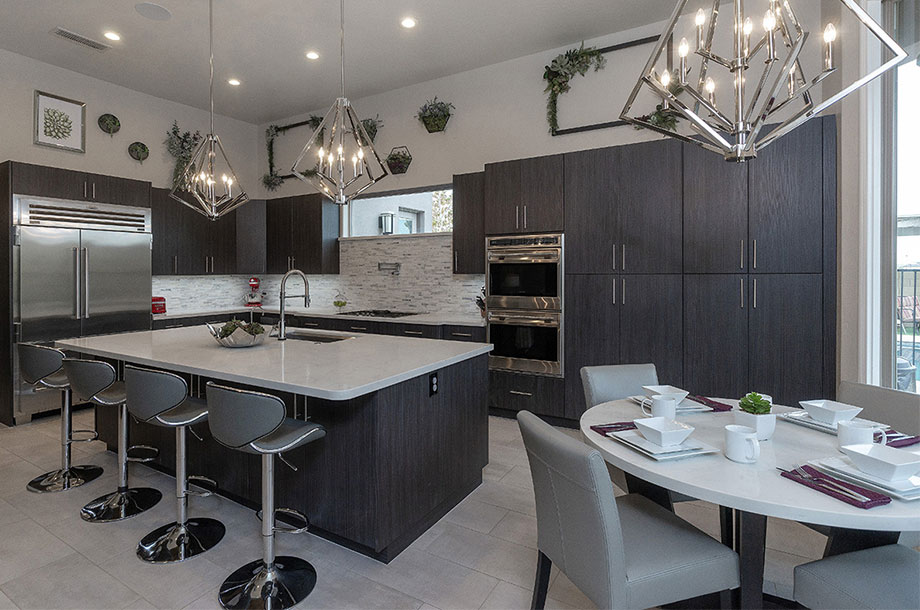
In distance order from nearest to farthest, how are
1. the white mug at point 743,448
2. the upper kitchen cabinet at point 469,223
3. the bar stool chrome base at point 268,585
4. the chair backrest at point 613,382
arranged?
the white mug at point 743,448, the bar stool chrome base at point 268,585, the chair backrest at point 613,382, the upper kitchen cabinet at point 469,223

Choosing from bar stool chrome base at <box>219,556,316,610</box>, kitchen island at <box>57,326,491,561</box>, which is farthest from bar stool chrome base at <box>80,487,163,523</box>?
bar stool chrome base at <box>219,556,316,610</box>

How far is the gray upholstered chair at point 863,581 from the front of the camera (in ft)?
4.30

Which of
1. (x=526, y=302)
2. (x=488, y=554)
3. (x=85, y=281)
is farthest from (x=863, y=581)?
(x=85, y=281)

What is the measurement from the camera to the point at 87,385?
8.70 ft

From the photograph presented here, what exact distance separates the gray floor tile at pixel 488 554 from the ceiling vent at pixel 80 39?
5295 mm

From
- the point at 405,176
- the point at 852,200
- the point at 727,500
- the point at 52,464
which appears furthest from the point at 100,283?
the point at 852,200

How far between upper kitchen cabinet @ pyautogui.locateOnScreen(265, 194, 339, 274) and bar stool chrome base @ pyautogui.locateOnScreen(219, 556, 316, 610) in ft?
14.6

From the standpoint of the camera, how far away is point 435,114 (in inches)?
213

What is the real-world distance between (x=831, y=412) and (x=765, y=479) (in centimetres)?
69

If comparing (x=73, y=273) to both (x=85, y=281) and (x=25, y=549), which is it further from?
(x=25, y=549)

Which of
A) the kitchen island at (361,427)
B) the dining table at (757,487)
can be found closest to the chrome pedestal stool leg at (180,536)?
the kitchen island at (361,427)

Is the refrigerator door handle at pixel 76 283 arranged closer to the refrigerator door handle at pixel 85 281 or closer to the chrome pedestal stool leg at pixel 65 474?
the refrigerator door handle at pixel 85 281

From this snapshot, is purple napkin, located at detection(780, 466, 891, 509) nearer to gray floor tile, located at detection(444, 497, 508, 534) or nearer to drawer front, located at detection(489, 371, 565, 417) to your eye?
gray floor tile, located at detection(444, 497, 508, 534)

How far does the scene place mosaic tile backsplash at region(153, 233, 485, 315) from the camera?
218 inches
